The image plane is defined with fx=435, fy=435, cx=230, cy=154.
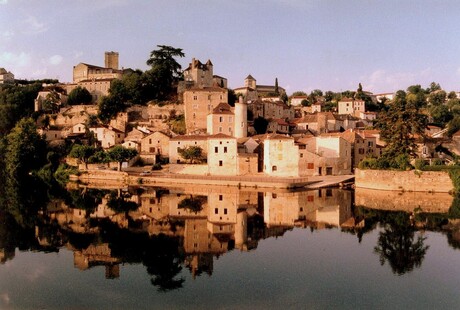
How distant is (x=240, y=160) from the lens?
124 ft

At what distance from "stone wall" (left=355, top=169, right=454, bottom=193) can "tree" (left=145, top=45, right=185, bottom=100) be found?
29591mm

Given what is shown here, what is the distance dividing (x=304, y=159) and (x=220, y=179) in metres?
7.74

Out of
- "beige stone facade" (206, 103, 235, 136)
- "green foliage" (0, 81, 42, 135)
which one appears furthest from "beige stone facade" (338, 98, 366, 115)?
"green foliage" (0, 81, 42, 135)

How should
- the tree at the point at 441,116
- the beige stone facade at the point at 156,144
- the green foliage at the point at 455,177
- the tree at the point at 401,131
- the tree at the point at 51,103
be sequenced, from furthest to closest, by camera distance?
the tree at the point at 441,116, the tree at the point at 51,103, the beige stone facade at the point at 156,144, the tree at the point at 401,131, the green foliage at the point at 455,177

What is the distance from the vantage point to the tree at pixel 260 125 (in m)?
48.1

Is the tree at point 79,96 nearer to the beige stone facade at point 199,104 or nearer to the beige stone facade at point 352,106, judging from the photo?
the beige stone facade at point 199,104

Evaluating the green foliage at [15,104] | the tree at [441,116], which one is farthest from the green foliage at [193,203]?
the tree at [441,116]

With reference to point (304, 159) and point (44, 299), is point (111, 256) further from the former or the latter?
point (304, 159)

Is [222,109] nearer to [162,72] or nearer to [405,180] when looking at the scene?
[162,72]

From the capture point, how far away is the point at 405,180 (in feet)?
99.6

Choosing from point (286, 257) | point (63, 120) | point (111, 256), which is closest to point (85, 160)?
point (63, 120)

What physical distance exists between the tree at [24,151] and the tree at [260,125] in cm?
2323

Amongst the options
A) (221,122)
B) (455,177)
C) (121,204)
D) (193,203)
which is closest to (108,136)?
(221,122)

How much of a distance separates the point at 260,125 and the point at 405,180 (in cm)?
2070
